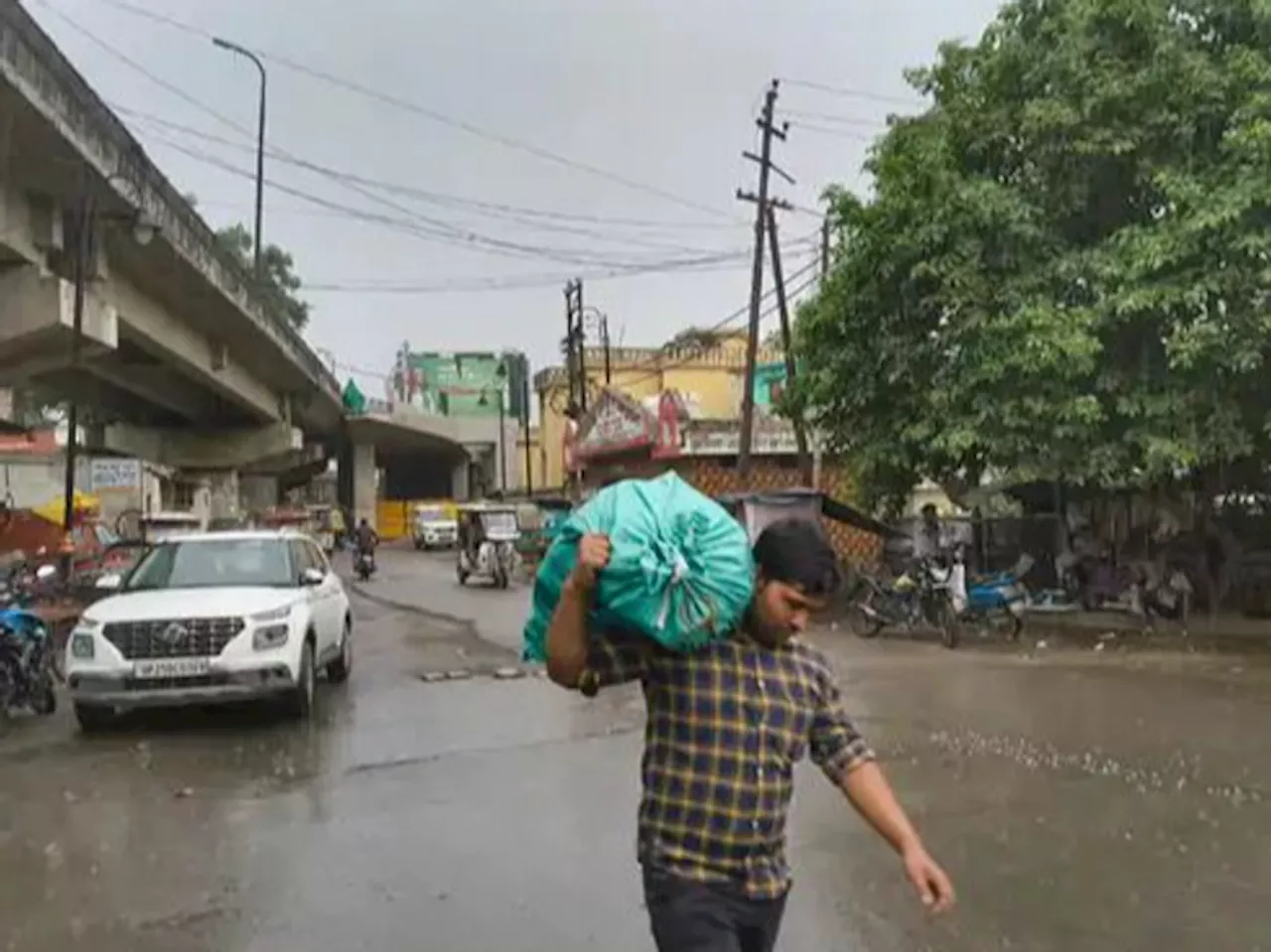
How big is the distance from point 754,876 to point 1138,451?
15.7 meters

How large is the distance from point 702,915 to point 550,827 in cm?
437

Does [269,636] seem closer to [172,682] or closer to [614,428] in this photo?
[172,682]

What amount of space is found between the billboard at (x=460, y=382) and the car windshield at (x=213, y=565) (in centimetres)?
6083

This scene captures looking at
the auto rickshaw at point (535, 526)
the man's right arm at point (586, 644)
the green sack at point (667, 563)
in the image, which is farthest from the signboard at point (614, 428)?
the green sack at point (667, 563)

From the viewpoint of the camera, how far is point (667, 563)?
2752 mm

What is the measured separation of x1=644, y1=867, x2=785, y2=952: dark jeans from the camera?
111 inches

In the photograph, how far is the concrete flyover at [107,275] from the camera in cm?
1401

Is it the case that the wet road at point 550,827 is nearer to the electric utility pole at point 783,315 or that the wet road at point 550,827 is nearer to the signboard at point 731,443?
the electric utility pole at point 783,315

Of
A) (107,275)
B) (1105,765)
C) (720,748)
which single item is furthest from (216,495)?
(720,748)

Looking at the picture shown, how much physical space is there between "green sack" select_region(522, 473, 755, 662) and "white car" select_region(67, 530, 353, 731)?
8021 mm

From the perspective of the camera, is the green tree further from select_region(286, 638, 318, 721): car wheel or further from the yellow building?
select_region(286, 638, 318, 721): car wheel

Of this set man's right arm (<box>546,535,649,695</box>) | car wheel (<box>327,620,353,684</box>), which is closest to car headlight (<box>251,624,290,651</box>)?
car wheel (<box>327,620,353,684</box>)

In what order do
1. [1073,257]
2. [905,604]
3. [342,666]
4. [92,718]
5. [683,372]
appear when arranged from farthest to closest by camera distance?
[683,372], [905,604], [1073,257], [342,666], [92,718]

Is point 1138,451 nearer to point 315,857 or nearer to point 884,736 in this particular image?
point 884,736
